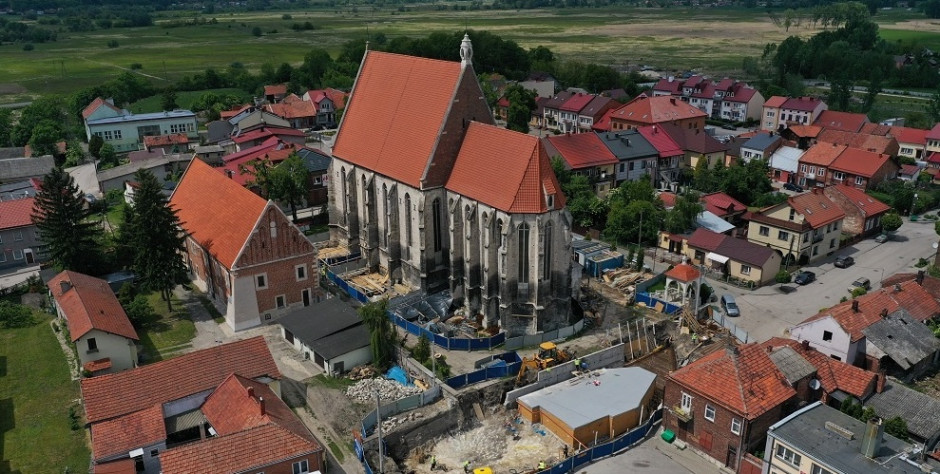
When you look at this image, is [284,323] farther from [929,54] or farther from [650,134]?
[929,54]

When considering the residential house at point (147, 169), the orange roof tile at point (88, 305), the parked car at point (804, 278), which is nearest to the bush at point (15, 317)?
the orange roof tile at point (88, 305)

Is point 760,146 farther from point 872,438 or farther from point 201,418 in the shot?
point 201,418

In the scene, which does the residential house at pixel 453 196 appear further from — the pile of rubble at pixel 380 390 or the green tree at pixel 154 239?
the green tree at pixel 154 239

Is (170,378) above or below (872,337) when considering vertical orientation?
above

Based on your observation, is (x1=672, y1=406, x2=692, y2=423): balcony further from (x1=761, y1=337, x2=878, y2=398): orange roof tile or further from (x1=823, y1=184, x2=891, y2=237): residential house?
(x1=823, y1=184, x2=891, y2=237): residential house

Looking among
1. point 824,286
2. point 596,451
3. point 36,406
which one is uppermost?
point 36,406

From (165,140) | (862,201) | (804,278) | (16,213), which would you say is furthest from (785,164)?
(16,213)
